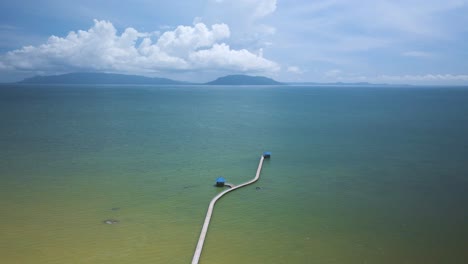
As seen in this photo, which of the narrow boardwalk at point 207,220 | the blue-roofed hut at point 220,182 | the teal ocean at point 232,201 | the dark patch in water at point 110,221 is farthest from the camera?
the blue-roofed hut at point 220,182

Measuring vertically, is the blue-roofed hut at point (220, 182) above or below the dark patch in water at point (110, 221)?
above

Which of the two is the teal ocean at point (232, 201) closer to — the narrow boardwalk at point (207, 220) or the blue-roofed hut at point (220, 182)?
the narrow boardwalk at point (207, 220)

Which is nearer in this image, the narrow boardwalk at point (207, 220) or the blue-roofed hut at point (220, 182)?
the narrow boardwalk at point (207, 220)

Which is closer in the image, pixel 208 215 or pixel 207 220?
pixel 207 220

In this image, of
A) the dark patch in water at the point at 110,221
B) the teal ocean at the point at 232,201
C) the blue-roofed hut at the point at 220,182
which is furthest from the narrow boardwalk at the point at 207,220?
the dark patch in water at the point at 110,221

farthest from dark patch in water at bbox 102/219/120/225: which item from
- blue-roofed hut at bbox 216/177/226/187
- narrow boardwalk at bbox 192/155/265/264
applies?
blue-roofed hut at bbox 216/177/226/187

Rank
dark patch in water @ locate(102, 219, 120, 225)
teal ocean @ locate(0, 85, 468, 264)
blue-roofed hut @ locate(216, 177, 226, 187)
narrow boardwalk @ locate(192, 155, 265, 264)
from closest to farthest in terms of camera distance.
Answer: narrow boardwalk @ locate(192, 155, 265, 264), teal ocean @ locate(0, 85, 468, 264), dark patch in water @ locate(102, 219, 120, 225), blue-roofed hut @ locate(216, 177, 226, 187)

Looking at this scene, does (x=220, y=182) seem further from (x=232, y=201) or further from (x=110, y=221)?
(x=110, y=221)

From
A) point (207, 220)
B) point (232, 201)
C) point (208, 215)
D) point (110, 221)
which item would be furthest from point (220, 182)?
point (110, 221)

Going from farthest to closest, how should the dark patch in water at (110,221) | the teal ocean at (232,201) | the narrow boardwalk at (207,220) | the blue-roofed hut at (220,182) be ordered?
1. the blue-roofed hut at (220,182)
2. the dark patch in water at (110,221)
3. the teal ocean at (232,201)
4. the narrow boardwalk at (207,220)

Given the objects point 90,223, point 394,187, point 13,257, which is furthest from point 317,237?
point 13,257

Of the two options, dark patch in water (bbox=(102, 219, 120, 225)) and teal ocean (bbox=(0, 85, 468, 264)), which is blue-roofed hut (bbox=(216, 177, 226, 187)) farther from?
dark patch in water (bbox=(102, 219, 120, 225))
